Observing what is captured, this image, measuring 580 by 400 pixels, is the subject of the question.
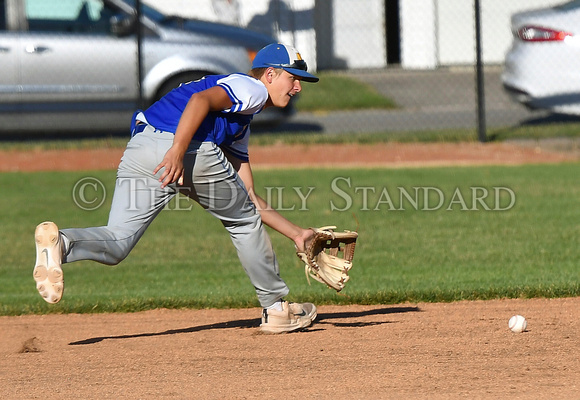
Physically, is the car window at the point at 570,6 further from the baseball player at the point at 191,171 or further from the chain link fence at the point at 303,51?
the baseball player at the point at 191,171

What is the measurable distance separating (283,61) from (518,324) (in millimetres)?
1846

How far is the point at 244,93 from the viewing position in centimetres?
451

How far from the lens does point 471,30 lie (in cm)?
2041

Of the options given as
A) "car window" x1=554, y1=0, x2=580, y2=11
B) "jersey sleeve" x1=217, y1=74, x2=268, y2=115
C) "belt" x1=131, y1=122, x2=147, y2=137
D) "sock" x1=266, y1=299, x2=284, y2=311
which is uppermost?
"car window" x1=554, y1=0, x2=580, y2=11

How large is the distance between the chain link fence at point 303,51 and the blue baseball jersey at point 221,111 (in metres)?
7.21

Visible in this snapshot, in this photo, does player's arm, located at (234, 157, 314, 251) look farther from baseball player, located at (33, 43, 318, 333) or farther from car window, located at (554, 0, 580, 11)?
car window, located at (554, 0, 580, 11)

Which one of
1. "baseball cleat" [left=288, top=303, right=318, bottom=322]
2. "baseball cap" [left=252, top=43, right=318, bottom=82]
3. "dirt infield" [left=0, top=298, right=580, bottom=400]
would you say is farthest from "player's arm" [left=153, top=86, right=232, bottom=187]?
"baseball cleat" [left=288, top=303, right=318, bottom=322]

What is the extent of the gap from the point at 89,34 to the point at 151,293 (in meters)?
6.64

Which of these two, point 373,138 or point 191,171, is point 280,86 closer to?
point 191,171

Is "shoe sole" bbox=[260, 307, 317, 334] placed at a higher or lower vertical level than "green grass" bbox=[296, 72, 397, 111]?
lower

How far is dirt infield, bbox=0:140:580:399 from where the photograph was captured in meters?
3.96

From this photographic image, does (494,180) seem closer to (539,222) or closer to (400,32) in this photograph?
(539,222)

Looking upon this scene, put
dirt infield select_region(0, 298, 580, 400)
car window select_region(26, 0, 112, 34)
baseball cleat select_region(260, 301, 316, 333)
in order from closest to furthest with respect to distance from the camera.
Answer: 1. dirt infield select_region(0, 298, 580, 400)
2. baseball cleat select_region(260, 301, 316, 333)
3. car window select_region(26, 0, 112, 34)

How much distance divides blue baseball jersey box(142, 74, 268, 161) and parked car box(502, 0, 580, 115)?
829 cm
